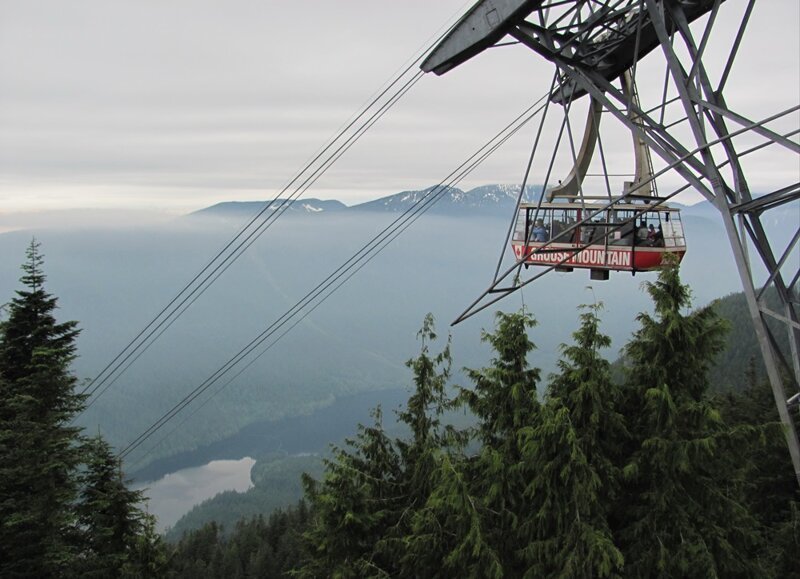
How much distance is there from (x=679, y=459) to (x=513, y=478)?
319 cm

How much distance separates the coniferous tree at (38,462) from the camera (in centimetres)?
1584

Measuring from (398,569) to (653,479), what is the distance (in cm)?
597

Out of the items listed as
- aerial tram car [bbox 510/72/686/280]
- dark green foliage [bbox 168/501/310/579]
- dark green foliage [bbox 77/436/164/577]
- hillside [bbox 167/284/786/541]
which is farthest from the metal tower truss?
hillside [bbox 167/284/786/541]

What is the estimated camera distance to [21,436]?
52.5ft

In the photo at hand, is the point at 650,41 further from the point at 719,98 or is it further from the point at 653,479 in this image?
the point at 653,479

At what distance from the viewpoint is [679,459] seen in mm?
11414

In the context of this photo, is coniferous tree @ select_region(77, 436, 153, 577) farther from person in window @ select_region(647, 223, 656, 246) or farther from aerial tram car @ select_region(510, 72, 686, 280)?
person in window @ select_region(647, 223, 656, 246)

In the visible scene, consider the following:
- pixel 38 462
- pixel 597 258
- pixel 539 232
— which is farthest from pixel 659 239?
pixel 38 462

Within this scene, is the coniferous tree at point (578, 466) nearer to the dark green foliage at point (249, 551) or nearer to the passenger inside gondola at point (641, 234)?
the passenger inside gondola at point (641, 234)

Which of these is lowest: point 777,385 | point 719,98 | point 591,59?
point 777,385

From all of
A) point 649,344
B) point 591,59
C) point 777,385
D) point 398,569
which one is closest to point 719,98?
point 591,59

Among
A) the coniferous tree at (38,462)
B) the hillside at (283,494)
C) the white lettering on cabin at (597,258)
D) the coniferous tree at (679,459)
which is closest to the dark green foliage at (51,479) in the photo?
the coniferous tree at (38,462)

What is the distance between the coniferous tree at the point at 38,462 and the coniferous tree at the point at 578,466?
37.7ft

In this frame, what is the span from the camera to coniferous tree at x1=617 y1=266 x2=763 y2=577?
37.8 ft
